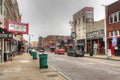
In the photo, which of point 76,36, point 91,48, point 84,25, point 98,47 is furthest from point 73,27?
point 98,47

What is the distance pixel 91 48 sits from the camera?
57.2m

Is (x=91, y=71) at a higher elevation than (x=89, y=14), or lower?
lower

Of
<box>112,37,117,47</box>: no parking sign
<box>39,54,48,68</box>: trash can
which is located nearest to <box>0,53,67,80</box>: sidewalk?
<box>39,54,48,68</box>: trash can

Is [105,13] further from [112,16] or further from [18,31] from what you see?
[18,31]

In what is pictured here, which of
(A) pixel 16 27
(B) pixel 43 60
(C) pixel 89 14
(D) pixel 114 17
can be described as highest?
(C) pixel 89 14

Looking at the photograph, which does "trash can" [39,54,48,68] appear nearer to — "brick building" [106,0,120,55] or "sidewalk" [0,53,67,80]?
"sidewalk" [0,53,67,80]

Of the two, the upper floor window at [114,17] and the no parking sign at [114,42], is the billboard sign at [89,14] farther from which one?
the no parking sign at [114,42]

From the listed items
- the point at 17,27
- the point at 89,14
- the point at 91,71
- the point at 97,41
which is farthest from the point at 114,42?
the point at 91,71

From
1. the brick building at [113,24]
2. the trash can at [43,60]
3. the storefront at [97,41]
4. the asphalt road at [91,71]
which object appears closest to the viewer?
the asphalt road at [91,71]

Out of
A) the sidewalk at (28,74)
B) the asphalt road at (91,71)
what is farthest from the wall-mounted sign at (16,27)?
the sidewalk at (28,74)

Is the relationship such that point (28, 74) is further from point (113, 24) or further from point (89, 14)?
point (89, 14)

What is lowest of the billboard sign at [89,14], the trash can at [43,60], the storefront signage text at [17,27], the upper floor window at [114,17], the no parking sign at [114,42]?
the trash can at [43,60]

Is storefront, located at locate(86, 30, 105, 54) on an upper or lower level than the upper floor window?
lower

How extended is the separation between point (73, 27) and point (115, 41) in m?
33.4
